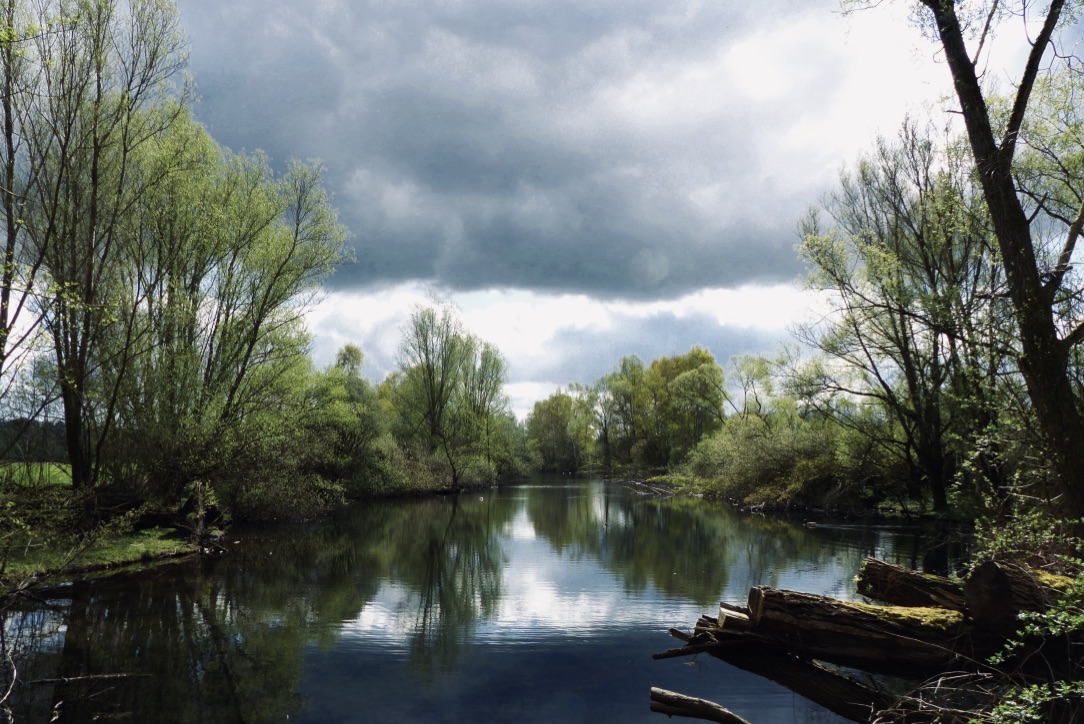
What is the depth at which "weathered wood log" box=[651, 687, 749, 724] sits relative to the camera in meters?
6.93

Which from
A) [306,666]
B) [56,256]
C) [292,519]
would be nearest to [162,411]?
[56,256]

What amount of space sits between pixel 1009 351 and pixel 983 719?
4.06 m

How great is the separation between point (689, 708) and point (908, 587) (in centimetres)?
411

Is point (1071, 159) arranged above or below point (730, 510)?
above

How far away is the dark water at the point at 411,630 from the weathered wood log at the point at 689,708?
0.18 meters

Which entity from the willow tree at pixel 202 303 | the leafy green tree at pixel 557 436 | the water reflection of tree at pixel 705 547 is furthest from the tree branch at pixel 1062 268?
the leafy green tree at pixel 557 436

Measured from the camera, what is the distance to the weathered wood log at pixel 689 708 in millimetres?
6930

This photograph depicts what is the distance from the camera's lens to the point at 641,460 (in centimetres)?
6506

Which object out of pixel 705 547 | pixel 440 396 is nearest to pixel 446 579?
pixel 705 547

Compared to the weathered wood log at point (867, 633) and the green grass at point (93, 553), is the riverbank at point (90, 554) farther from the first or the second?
the weathered wood log at point (867, 633)

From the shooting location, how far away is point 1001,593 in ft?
25.6

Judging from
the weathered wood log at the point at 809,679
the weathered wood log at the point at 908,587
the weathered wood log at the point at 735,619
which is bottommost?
the weathered wood log at the point at 809,679

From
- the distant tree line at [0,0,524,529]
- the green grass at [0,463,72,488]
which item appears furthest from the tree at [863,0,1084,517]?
the green grass at [0,463,72,488]

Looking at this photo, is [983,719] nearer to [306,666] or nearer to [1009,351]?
[1009,351]
